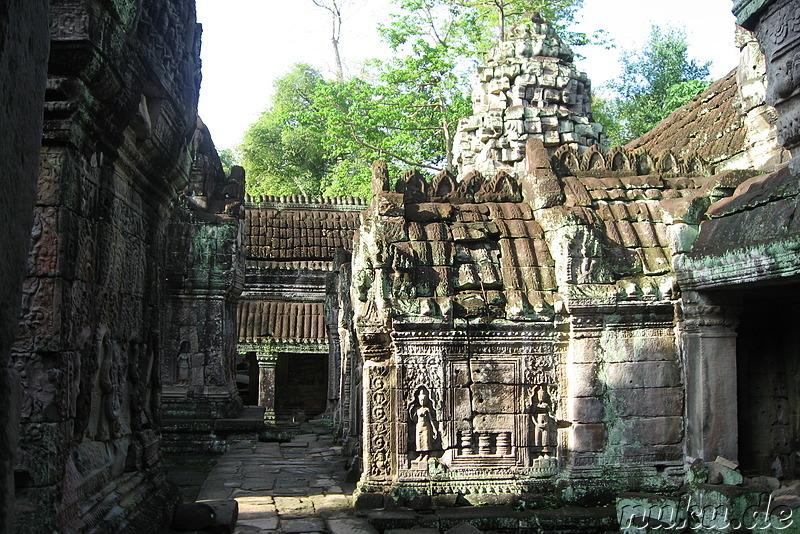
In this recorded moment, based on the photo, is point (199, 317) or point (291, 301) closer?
point (199, 317)

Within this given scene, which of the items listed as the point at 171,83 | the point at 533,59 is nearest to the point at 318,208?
the point at 533,59

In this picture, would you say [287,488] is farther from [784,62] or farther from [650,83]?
[650,83]

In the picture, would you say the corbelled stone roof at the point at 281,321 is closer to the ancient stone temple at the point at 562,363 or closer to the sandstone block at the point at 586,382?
the ancient stone temple at the point at 562,363

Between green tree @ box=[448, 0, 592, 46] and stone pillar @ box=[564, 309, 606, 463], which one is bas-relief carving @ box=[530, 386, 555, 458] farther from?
green tree @ box=[448, 0, 592, 46]

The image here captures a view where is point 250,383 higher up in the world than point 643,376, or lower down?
lower down

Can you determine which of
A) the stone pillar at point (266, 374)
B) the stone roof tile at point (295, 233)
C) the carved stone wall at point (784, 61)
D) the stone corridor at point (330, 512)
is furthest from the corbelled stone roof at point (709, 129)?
the stone pillar at point (266, 374)

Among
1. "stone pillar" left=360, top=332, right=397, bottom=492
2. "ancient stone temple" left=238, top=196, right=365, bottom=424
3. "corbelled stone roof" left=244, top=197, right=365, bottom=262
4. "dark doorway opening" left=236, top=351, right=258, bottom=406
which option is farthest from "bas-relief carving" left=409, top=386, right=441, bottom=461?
"dark doorway opening" left=236, top=351, right=258, bottom=406

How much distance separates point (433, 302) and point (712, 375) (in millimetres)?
2420

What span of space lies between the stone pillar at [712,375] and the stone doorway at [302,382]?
13226 mm

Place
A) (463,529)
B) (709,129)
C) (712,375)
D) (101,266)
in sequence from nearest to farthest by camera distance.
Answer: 1. (101,266)
2. (463,529)
3. (712,375)
4. (709,129)

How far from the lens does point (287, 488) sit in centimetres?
778

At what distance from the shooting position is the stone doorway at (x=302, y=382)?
61.0ft

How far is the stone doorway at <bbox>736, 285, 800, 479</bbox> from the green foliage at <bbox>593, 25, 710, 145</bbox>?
16649 millimetres

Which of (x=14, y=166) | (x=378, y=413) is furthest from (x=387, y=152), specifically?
(x=14, y=166)
